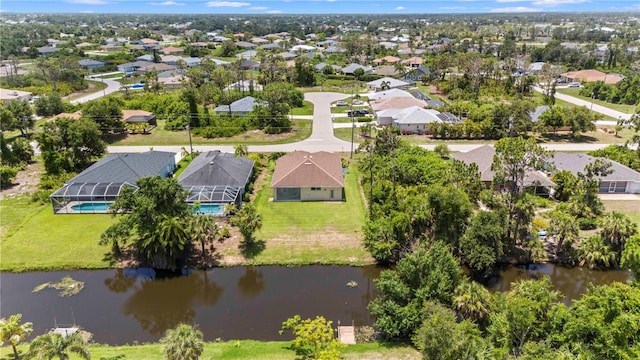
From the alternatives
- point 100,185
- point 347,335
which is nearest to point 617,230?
point 347,335

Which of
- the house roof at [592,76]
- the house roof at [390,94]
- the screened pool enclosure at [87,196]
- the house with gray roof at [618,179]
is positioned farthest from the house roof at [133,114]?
the house roof at [592,76]

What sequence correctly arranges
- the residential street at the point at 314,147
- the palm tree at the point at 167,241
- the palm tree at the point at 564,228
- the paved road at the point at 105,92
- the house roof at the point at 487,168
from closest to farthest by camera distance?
the palm tree at the point at 167,241, the palm tree at the point at 564,228, the house roof at the point at 487,168, the residential street at the point at 314,147, the paved road at the point at 105,92

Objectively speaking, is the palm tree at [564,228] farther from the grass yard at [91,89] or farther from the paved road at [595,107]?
the grass yard at [91,89]

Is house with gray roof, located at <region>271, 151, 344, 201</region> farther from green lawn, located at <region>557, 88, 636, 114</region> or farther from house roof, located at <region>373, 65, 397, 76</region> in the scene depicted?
house roof, located at <region>373, 65, 397, 76</region>

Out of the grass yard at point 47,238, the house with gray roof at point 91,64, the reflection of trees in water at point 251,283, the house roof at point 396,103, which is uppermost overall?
the house with gray roof at point 91,64

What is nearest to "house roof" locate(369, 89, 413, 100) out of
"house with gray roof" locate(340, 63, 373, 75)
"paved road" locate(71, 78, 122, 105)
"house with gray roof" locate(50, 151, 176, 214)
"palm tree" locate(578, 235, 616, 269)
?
"house with gray roof" locate(340, 63, 373, 75)

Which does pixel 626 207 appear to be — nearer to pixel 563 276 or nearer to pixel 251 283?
pixel 563 276
